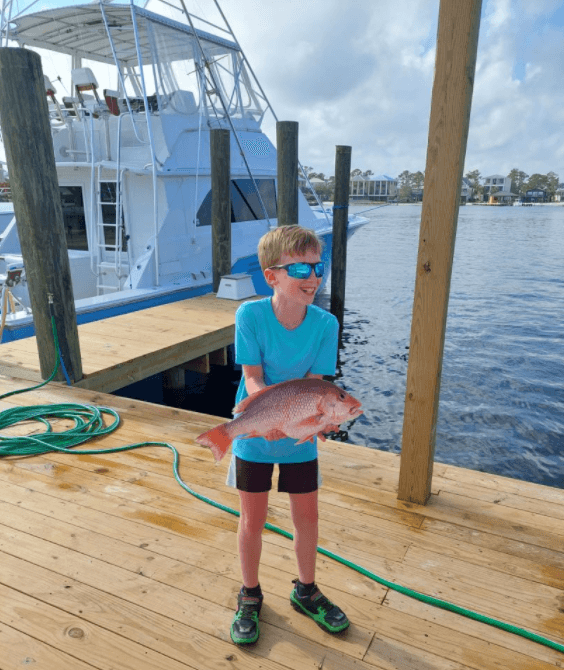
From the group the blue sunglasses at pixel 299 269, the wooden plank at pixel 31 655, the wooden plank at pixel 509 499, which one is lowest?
the wooden plank at pixel 31 655

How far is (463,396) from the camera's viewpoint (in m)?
8.38

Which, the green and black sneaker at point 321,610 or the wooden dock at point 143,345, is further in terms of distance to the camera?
the wooden dock at point 143,345

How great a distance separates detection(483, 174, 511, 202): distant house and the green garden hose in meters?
151

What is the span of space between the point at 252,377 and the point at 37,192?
10.7 ft

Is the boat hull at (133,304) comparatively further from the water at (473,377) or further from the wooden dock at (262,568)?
the wooden dock at (262,568)

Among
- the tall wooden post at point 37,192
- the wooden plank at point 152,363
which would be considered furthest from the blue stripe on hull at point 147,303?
the tall wooden post at point 37,192

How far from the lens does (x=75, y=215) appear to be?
10414 millimetres

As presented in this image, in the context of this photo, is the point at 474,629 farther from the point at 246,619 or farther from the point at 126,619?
the point at 126,619

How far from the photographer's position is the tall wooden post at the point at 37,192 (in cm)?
393

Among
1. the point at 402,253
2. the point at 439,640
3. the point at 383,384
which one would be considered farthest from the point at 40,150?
the point at 402,253

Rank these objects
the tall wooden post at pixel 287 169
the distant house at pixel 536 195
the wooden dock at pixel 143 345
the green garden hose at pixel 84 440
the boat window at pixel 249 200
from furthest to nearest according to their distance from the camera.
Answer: the distant house at pixel 536 195, the boat window at pixel 249 200, the tall wooden post at pixel 287 169, the wooden dock at pixel 143 345, the green garden hose at pixel 84 440

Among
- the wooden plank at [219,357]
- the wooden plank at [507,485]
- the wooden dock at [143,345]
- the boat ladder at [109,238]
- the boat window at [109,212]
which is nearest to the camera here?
the wooden plank at [507,485]

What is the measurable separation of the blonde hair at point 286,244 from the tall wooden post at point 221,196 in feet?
23.3

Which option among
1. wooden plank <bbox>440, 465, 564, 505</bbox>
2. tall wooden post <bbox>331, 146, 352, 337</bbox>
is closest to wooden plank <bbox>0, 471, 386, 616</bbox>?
wooden plank <bbox>440, 465, 564, 505</bbox>
